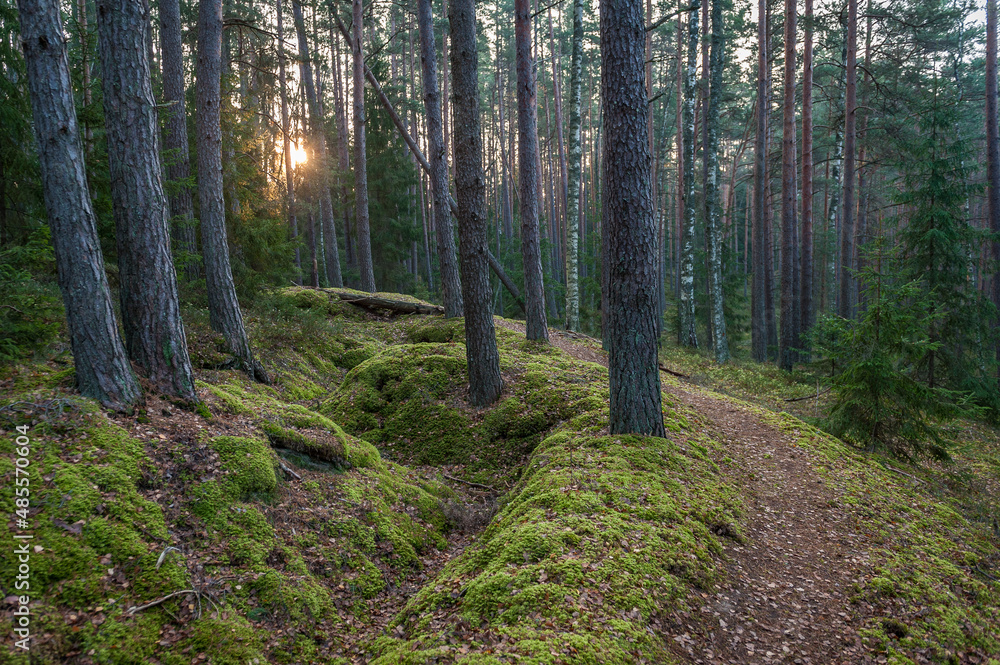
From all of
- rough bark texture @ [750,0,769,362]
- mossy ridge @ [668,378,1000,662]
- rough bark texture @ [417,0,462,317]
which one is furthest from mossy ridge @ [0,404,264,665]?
rough bark texture @ [750,0,769,362]

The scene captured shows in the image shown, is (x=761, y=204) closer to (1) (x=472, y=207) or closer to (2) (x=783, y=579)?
(1) (x=472, y=207)

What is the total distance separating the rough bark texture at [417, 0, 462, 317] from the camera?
11.2 meters

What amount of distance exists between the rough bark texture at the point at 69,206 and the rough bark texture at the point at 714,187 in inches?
687

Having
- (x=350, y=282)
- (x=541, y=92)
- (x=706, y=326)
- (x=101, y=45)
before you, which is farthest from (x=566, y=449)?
(x=541, y=92)

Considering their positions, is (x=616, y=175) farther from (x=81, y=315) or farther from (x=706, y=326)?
(x=706, y=326)

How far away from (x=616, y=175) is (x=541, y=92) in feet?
126

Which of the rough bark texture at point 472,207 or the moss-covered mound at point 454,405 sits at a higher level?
the rough bark texture at point 472,207

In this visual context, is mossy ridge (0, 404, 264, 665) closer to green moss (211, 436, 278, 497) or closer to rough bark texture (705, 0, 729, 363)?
green moss (211, 436, 278, 497)

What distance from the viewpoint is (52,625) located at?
289 cm

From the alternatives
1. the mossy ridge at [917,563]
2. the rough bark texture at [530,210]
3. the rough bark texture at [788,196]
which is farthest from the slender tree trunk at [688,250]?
the mossy ridge at [917,563]

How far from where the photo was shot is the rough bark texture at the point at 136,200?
5.01 meters

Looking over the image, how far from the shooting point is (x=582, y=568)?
3.67 m

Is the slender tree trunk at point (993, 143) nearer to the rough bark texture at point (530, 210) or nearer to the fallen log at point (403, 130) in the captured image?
the rough bark texture at point (530, 210)

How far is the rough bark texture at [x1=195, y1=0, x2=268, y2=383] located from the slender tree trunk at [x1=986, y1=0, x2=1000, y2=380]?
1884 centimetres
